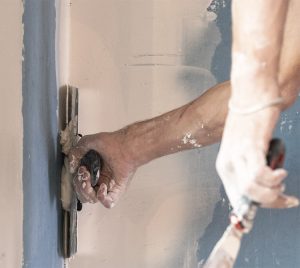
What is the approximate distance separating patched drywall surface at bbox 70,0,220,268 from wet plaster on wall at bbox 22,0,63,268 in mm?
244

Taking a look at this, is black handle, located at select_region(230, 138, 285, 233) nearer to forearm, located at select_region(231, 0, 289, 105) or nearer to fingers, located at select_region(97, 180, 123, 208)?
forearm, located at select_region(231, 0, 289, 105)

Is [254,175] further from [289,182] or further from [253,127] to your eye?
[289,182]

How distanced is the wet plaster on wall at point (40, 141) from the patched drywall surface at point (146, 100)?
0.24 m

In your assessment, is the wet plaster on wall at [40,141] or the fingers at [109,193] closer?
the wet plaster on wall at [40,141]

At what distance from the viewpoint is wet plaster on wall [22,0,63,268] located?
3.57ft

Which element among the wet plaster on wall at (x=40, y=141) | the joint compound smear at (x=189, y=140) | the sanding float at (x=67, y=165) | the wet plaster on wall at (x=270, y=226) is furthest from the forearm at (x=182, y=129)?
the wet plaster on wall at (x=270, y=226)

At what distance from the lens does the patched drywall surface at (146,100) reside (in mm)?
1667

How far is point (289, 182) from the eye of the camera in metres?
1.69

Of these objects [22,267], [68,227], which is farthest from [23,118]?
[68,227]

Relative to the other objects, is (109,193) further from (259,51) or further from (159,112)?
(259,51)

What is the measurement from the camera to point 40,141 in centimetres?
123
